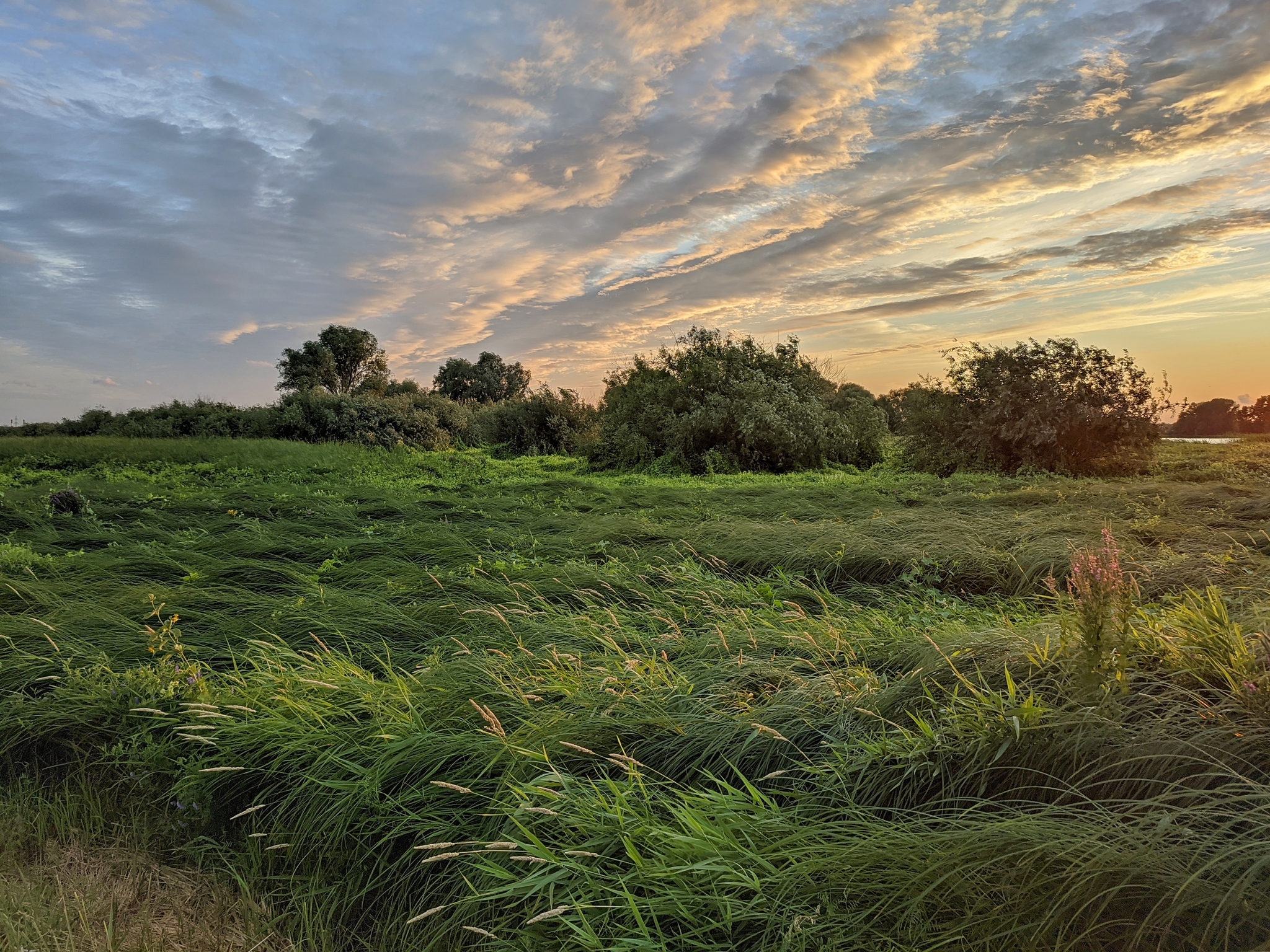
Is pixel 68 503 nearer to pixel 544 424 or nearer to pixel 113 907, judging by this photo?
pixel 113 907

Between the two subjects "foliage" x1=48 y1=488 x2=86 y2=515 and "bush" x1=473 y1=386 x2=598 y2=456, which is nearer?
"foliage" x1=48 y1=488 x2=86 y2=515

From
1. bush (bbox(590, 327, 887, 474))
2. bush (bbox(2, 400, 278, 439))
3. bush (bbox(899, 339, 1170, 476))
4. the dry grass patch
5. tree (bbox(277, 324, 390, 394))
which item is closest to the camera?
the dry grass patch

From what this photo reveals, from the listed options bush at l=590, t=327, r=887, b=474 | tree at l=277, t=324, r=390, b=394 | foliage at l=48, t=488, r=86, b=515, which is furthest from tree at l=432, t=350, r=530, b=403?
foliage at l=48, t=488, r=86, b=515

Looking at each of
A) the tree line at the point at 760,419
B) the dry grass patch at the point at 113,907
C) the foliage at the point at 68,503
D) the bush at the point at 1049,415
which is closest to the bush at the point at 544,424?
the tree line at the point at 760,419

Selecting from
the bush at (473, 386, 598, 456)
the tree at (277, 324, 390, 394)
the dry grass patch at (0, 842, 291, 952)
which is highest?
the tree at (277, 324, 390, 394)

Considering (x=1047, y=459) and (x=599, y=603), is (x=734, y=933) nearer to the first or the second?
(x=599, y=603)

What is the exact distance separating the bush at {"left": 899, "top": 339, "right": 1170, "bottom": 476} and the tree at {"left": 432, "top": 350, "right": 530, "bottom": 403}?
44.8 m

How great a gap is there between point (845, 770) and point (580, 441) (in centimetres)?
2174

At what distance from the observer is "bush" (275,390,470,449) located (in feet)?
82.5

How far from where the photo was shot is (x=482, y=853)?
2.17 metres

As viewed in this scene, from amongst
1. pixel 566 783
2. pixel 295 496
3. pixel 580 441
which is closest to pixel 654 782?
pixel 566 783

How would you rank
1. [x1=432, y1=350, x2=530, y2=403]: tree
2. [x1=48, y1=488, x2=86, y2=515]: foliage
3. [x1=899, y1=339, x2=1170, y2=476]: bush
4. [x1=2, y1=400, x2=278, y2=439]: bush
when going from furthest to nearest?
[x1=432, y1=350, x2=530, y2=403]: tree → [x1=2, y1=400, x2=278, y2=439]: bush → [x1=899, y1=339, x2=1170, y2=476]: bush → [x1=48, y1=488, x2=86, y2=515]: foliage

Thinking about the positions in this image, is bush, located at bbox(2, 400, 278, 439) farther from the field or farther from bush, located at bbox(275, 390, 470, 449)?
the field

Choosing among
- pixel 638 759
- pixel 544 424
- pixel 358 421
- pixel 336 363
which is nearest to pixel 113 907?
pixel 638 759
